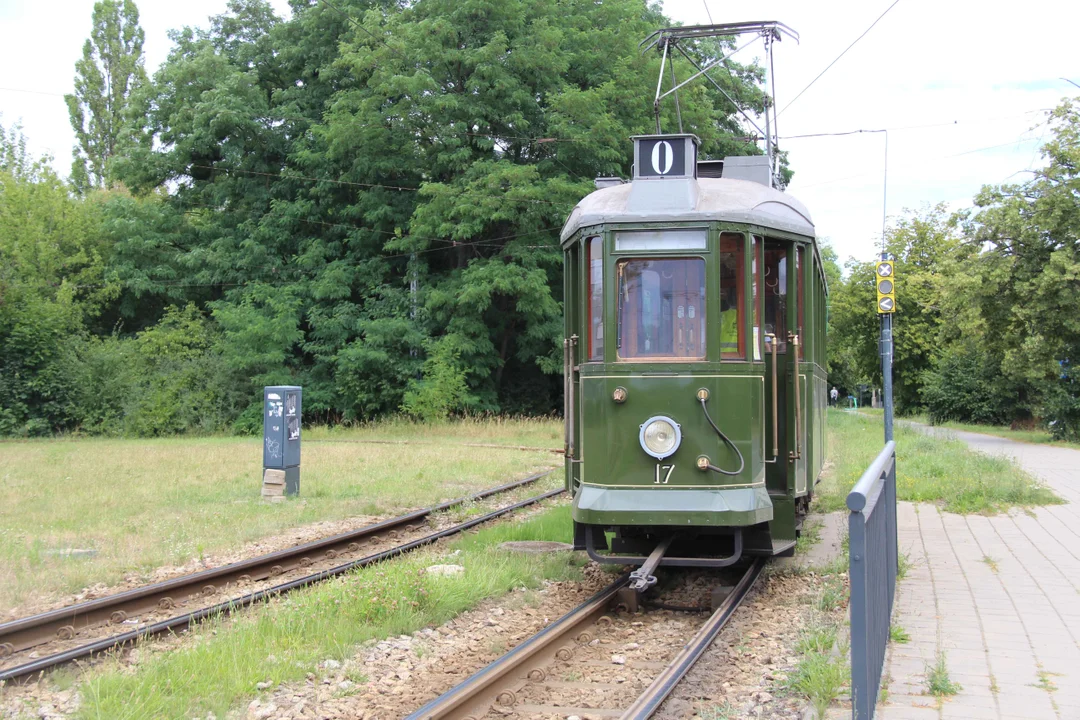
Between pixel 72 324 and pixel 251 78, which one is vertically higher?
pixel 251 78

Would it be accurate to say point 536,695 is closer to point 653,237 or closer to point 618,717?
point 618,717

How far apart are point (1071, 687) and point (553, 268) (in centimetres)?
2648

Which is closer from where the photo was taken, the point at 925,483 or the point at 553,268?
the point at 925,483

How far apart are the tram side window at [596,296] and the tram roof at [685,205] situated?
0.20m

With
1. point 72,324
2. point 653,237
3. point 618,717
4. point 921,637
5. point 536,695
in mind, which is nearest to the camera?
point 618,717

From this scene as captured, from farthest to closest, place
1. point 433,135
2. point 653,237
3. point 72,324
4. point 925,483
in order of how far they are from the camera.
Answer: point 72,324 → point 433,135 → point 925,483 → point 653,237

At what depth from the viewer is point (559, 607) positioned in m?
7.63

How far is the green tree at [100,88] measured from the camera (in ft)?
179

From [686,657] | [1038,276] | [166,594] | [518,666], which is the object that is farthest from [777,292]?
[1038,276]

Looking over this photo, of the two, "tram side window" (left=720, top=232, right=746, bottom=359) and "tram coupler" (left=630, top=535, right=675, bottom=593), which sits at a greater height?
"tram side window" (left=720, top=232, right=746, bottom=359)

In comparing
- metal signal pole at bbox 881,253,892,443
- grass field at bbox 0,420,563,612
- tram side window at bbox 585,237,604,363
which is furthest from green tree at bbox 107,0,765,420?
tram side window at bbox 585,237,604,363

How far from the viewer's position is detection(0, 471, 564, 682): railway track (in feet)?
21.5

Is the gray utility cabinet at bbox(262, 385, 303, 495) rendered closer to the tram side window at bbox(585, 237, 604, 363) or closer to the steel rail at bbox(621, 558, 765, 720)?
the tram side window at bbox(585, 237, 604, 363)

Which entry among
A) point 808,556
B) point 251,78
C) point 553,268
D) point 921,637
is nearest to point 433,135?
point 553,268
